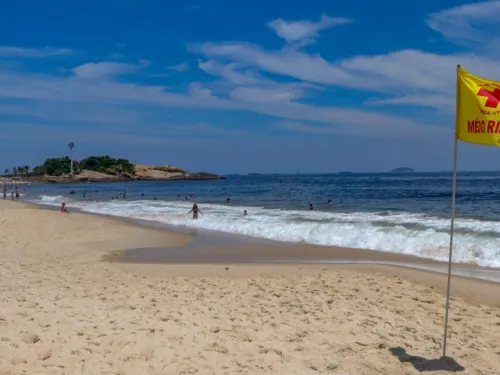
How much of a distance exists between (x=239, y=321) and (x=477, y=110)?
13.9 ft

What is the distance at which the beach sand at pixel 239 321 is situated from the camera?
5262 mm

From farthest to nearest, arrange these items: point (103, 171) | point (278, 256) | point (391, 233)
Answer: point (103, 171)
point (391, 233)
point (278, 256)

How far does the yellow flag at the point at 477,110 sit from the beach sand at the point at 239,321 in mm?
2602

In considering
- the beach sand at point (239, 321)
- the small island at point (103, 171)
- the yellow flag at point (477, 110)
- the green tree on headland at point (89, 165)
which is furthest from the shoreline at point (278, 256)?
the green tree on headland at point (89, 165)

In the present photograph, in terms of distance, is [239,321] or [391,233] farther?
[391,233]

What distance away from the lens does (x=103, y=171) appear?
154 m

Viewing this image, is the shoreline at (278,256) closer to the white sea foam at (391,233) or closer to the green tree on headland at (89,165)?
the white sea foam at (391,233)

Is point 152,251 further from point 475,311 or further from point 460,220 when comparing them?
point 460,220

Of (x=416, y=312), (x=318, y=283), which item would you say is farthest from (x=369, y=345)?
(x=318, y=283)

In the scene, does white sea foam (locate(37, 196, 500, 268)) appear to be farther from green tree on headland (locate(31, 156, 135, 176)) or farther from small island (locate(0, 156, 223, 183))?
green tree on headland (locate(31, 156, 135, 176))

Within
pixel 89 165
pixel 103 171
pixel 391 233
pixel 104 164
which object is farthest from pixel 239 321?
pixel 89 165

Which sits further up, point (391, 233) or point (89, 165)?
point (89, 165)

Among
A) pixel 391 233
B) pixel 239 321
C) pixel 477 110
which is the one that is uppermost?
pixel 477 110

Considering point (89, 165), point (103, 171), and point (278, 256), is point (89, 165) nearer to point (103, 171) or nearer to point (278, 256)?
point (103, 171)
